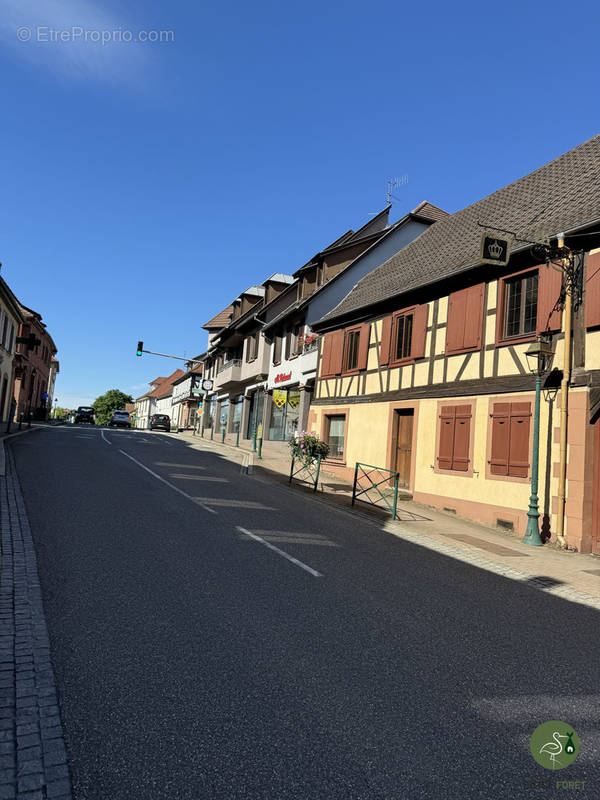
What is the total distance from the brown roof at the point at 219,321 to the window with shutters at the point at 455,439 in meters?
33.7

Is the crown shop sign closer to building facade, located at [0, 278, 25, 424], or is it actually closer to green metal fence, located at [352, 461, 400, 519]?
green metal fence, located at [352, 461, 400, 519]

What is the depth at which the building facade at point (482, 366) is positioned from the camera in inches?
424

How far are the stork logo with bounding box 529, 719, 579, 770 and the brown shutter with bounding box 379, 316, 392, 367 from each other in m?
13.7

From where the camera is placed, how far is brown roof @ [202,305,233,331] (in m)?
46.0

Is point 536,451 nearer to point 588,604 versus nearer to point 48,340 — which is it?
point 588,604

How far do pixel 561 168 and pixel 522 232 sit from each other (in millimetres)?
3225

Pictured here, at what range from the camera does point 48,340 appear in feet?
184

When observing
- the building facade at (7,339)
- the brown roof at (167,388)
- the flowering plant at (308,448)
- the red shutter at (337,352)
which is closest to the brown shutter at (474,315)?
the flowering plant at (308,448)

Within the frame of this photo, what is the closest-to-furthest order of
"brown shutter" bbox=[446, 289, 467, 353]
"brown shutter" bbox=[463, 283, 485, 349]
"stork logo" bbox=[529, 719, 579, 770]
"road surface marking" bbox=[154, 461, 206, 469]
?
"stork logo" bbox=[529, 719, 579, 770] < "brown shutter" bbox=[463, 283, 485, 349] < "brown shutter" bbox=[446, 289, 467, 353] < "road surface marking" bbox=[154, 461, 206, 469]

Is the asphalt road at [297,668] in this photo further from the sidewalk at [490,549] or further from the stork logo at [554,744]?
the sidewalk at [490,549]

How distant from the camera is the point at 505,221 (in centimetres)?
1486

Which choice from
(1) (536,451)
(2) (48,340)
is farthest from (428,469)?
(2) (48,340)

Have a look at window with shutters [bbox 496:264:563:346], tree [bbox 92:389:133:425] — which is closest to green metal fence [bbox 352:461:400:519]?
window with shutters [bbox 496:264:563:346]

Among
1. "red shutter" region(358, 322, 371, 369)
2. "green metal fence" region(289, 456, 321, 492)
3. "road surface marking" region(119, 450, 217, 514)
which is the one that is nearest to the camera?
"road surface marking" region(119, 450, 217, 514)
